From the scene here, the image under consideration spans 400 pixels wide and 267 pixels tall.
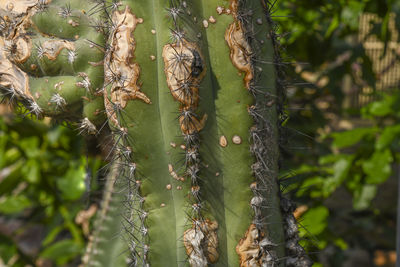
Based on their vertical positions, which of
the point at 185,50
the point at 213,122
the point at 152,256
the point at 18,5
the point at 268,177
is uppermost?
the point at 18,5

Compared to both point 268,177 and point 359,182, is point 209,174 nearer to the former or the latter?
point 268,177

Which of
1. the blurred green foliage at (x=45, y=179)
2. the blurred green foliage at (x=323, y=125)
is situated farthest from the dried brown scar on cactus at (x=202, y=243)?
the blurred green foliage at (x=45, y=179)

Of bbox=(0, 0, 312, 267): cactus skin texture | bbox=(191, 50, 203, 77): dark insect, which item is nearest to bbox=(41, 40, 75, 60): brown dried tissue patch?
bbox=(0, 0, 312, 267): cactus skin texture

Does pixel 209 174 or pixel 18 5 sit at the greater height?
pixel 18 5

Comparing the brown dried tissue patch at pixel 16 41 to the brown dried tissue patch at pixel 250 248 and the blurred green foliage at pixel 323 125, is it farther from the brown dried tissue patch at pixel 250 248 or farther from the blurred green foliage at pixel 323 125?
the blurred green foliage at pixel 323 125

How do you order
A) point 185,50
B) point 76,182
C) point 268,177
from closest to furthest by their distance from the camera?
point 185,50 < point 268,177 < point 76,182

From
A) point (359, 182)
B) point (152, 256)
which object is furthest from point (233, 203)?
point (359, 182)
